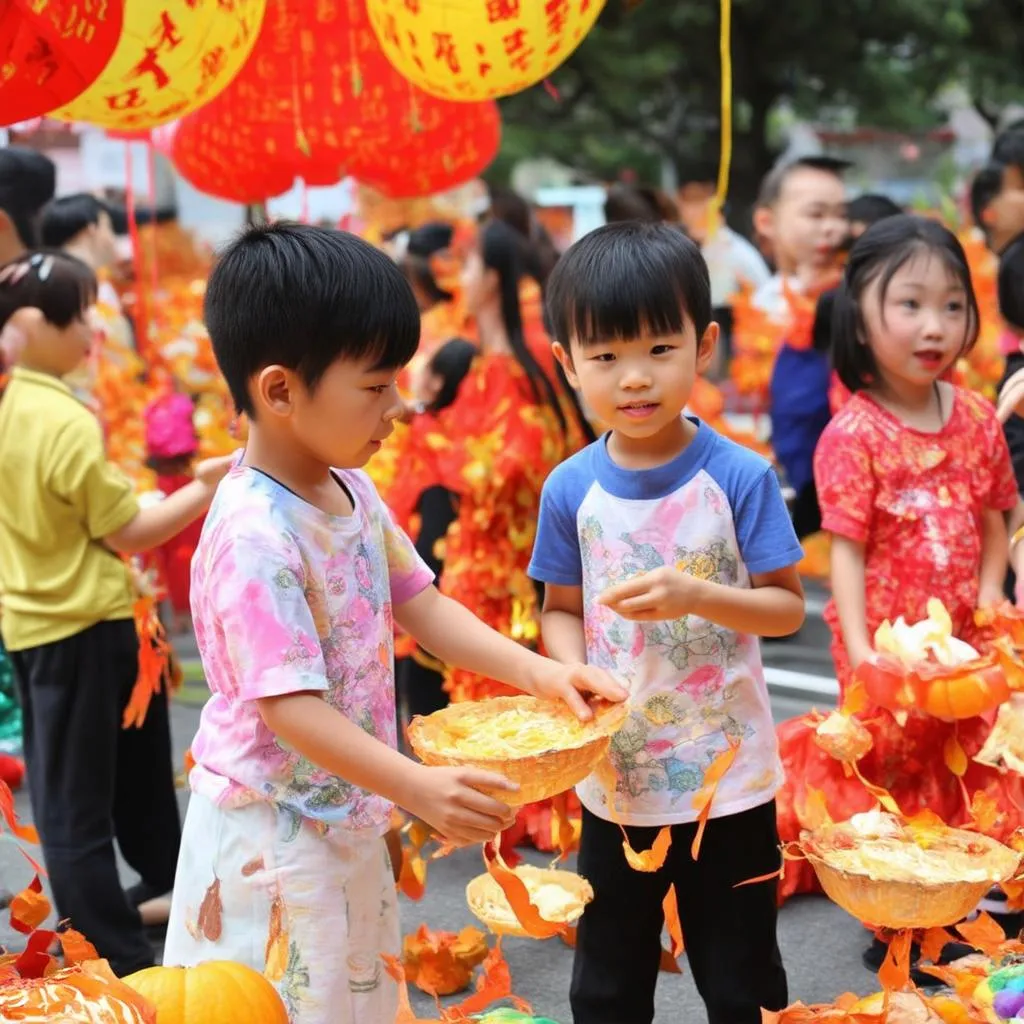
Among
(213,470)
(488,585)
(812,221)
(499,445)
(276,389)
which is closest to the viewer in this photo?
(276,389)

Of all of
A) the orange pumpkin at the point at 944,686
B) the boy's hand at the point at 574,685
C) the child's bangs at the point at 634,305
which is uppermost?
the child's bangs at the point at 634,305

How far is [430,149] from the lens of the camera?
4.44 metres

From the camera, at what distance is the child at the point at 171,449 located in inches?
263

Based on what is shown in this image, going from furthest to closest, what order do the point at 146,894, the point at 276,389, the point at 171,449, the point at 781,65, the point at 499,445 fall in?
the point at 781,65, the point at 171,449, the point at 499,445, the point at 146,894, the point at 276,389

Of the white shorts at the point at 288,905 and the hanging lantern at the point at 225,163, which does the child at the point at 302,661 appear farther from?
the hanging lantern at the point at 225,163

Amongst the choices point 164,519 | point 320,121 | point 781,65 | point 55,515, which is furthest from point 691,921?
point 781,65

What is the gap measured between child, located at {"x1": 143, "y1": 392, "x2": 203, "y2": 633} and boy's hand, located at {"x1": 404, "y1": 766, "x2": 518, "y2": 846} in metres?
4.74

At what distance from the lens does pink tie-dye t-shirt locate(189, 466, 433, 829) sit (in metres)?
1.93

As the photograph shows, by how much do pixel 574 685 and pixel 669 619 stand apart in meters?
0.21

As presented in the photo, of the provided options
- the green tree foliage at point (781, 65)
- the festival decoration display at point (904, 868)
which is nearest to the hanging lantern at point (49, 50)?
the festival decoration display at point (904, 868)

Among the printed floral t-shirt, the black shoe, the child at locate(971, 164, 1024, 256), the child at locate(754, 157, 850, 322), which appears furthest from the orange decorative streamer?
the child at locate(754, 157, 850, 322)

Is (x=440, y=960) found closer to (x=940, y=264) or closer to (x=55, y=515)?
(x=55, y=515)

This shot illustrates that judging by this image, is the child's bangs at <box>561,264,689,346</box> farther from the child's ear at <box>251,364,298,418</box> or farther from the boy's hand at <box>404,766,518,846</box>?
the boy's hand at <box>404,766,518,846</box>

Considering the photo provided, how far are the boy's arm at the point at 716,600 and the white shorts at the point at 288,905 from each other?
0.51 meters
